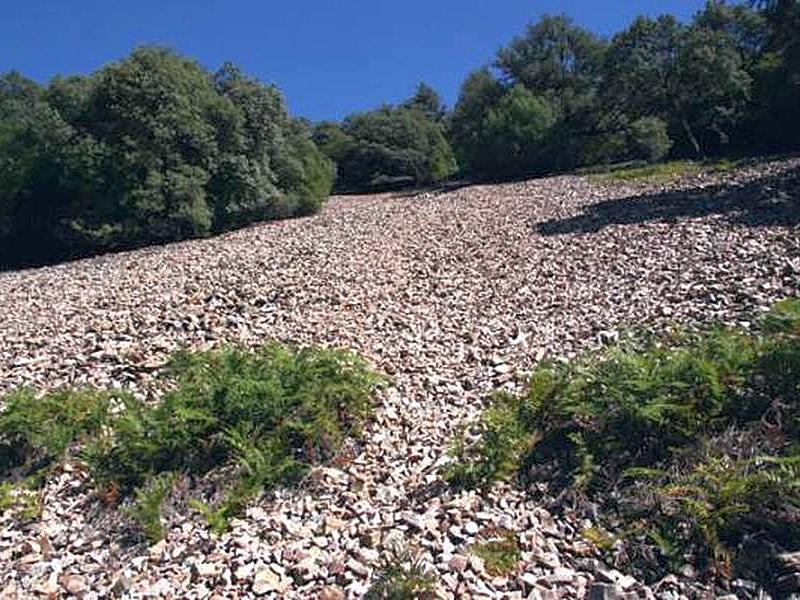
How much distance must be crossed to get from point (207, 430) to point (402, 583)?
6.63ft

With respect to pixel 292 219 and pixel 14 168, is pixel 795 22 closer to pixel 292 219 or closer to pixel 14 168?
pixel 292 219

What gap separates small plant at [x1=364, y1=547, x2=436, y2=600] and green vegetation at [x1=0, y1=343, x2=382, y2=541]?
1.14 metres

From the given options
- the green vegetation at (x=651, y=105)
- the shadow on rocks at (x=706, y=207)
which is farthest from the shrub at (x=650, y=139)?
the shadow on rocks at (x=706, y=207)

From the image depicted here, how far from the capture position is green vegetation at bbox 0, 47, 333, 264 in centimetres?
1380

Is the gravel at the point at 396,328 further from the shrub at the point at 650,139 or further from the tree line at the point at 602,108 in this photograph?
the tree line at the point at 602,108

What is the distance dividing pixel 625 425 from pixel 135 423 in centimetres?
318

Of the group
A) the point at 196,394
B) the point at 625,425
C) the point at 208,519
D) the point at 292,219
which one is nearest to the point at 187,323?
the point at 196,394

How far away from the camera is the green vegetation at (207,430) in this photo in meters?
4.12

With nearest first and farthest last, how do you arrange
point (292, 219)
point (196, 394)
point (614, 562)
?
point (614, 562)
point (196, 394)
point (292, 219)

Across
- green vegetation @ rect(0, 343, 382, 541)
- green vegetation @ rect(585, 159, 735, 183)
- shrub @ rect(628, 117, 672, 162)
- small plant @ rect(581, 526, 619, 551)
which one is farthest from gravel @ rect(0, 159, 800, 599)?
shrub @ rect(628, 117, 672, 162)

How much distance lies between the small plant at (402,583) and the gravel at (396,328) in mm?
98

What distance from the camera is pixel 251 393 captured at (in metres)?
4.64

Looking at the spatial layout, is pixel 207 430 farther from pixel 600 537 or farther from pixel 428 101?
pixel 428 101

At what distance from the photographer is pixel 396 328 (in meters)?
6.84
